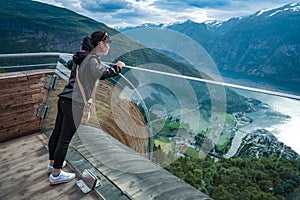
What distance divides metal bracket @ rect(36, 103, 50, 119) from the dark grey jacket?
124 cm

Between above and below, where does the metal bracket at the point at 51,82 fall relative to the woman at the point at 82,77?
below

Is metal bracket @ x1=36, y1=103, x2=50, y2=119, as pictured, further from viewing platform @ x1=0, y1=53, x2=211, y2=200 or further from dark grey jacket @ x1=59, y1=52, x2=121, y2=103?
dark grey jacket @ x1=59, y1=52, x2=121, y2=103

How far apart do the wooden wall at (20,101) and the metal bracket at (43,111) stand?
4cm

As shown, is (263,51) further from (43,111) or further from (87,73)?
(87,73)

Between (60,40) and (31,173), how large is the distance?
2591 inches

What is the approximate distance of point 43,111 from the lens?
2594mm

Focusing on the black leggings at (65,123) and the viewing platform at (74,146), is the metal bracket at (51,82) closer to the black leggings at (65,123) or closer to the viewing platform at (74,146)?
the viewing platform at (74,146)

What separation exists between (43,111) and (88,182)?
133 cm

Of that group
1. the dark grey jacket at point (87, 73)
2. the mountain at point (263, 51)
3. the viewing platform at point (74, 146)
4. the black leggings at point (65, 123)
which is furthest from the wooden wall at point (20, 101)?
the mountain at point (263, 51)

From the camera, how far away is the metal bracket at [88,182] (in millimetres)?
1637

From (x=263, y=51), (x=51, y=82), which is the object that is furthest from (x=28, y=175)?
(x=263, y=51)

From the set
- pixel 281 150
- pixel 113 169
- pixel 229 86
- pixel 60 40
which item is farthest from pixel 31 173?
pixel 60 40

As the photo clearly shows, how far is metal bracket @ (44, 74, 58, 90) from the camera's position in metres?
2.60

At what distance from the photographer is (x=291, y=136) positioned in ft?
4.88
